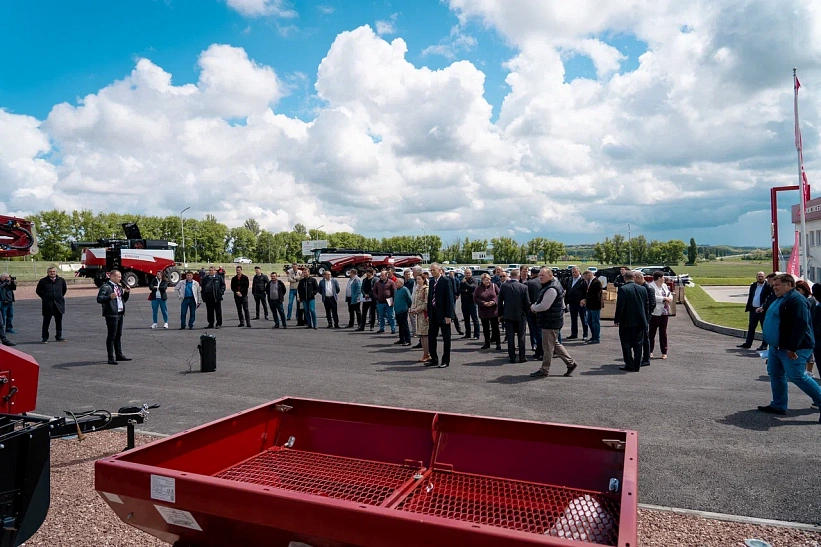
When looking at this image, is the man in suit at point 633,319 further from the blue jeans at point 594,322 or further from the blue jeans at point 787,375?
the blue jeans at point 594,322

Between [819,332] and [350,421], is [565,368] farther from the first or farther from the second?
[350,421]

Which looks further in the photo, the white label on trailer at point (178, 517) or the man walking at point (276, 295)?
the man walking at point (276, 295)

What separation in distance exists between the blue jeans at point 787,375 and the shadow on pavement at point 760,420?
0.23 meters

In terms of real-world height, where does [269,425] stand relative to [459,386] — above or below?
above

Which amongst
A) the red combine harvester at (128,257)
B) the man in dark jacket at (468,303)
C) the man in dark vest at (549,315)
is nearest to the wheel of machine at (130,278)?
the red combine harvester at (128,257)

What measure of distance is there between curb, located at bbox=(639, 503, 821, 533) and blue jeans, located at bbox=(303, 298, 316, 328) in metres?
15.0

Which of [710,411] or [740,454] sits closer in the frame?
[740,454]

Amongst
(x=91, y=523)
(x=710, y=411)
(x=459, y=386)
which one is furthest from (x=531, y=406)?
(x=91, y=523)

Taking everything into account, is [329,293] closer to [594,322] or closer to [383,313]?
[383,313]

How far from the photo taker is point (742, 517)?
4.49 meters

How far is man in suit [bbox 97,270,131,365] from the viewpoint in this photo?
448 inches

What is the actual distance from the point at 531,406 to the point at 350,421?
14.7ft

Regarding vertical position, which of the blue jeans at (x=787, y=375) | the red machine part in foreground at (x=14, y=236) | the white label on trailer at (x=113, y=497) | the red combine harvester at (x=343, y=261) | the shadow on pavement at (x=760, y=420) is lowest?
the shadow on pavement at (x=760, y=420)

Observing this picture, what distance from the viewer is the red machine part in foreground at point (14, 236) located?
5602 mm
